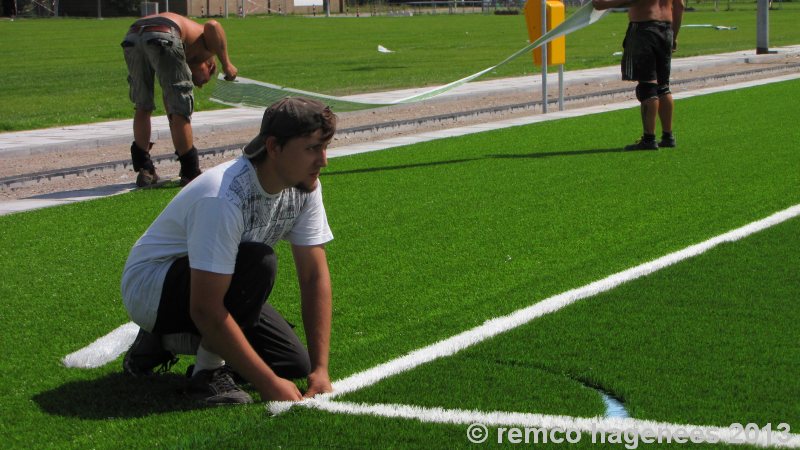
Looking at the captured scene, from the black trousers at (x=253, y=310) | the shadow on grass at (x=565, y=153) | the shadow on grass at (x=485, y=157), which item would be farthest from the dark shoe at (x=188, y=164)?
the black trousers at (x=253, y=310)

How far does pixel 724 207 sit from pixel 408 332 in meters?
3.72

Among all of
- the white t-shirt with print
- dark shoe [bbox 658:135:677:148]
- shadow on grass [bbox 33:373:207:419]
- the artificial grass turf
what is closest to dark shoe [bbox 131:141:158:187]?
dark shoe [bbox 658:135:677:148]

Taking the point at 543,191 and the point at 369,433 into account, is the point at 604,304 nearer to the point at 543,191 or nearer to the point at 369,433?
the point at 369,433

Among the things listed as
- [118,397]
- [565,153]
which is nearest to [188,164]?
[565,153]

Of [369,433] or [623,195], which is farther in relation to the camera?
[623,195]

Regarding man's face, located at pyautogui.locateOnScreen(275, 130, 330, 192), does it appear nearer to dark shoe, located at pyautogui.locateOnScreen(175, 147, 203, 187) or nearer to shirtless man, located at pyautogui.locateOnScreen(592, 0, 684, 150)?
dark shoe, located at pyautogui.locateOnScreen(175, 147, 203, 187)

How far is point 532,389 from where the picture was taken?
446 cm

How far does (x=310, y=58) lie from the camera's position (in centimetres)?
2919

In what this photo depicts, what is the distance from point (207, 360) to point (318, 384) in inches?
16.7

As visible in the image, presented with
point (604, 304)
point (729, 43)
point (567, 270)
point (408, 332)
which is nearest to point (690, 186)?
point (567, 270)

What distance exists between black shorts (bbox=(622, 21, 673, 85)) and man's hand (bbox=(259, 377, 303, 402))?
7.75 meters

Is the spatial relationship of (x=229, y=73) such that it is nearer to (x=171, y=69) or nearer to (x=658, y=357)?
(x=171, y=69)

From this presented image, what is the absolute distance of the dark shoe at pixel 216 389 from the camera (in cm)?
441

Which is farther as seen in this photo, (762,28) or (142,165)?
(762,28)
